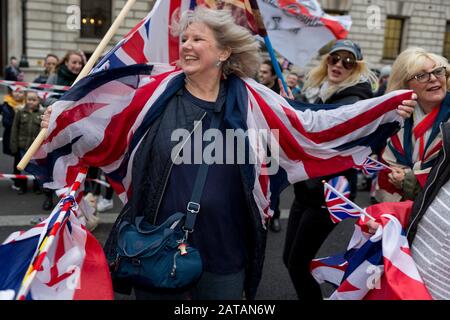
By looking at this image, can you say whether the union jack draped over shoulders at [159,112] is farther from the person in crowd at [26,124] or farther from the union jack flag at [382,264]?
the person in crowd at [26,124]

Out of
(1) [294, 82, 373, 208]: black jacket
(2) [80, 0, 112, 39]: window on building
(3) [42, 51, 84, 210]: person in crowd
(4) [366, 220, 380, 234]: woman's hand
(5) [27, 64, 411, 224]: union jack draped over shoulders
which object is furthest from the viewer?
(2) [80, 0, 112, 39]: window on building

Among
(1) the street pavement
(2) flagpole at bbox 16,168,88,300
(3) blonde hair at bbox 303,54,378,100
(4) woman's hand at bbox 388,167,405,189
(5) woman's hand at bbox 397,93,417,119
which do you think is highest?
(3) blonde hair at bbox 303,54,378,100

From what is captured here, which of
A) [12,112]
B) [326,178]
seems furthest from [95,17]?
[326,178]

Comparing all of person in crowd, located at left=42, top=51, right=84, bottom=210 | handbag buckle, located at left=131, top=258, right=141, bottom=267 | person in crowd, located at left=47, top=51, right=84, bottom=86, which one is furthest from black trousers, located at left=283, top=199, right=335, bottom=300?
person in crowd, located at left=47, top=51, right=84, bottom=86

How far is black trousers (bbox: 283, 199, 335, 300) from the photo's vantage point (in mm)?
2828

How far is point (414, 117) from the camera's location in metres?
2.47

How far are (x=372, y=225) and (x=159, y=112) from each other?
1.06 meters

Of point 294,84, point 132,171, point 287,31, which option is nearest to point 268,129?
point 132,171

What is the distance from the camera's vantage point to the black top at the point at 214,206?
1.98 metres

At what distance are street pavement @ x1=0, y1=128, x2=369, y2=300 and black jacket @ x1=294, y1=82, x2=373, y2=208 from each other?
3.69 ft

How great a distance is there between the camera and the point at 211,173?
201cm

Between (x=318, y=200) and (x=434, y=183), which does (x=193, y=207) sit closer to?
(x=434, y=183)

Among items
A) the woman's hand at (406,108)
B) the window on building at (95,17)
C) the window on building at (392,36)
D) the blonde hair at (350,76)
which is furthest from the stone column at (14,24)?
the woman's hand at (406,108)

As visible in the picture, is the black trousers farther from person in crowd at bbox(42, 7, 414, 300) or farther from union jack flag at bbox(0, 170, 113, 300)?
union jack flag at bbox(0, 170, 113, 300)
